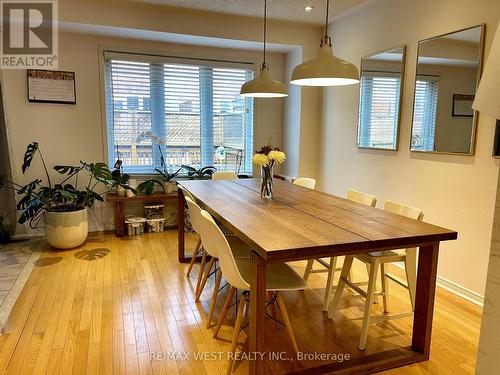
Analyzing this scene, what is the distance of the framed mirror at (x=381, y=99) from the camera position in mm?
3486

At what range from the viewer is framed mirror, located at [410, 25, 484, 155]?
8.99 feet

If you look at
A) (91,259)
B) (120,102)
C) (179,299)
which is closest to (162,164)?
(120,102)

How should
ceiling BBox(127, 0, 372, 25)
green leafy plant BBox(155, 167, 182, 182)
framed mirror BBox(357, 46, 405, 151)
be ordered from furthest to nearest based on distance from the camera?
green leafy plant BBox(155, 167, 182, 182)
ceiling BBox(127, 0, 372, 25)
framed mirror BBox(357, 46, 405, 151)

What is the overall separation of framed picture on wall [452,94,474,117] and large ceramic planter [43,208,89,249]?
3.70m

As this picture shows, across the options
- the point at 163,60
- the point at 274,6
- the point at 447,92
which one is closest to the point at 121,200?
the point at 163,60

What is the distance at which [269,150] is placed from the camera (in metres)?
2.72

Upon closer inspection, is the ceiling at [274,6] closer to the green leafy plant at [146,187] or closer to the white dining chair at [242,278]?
the green leafy plant at [146,187]

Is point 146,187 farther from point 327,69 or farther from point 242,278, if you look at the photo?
point 327,69

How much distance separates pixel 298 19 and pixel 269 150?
8.17 feet

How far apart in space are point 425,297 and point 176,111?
150 inches

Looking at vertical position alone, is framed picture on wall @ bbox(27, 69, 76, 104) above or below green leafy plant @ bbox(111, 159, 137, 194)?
above

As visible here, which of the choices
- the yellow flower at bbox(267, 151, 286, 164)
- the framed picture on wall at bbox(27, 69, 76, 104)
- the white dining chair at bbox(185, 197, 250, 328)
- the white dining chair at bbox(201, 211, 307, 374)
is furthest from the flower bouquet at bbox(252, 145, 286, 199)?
the framed picture on wall at bbox(27, 69, 76, 104)

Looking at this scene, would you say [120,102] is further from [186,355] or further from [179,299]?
[186,355]

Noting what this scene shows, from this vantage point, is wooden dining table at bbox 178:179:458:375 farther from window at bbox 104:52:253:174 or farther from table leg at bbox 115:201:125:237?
window at bbox 104:52:253:174
